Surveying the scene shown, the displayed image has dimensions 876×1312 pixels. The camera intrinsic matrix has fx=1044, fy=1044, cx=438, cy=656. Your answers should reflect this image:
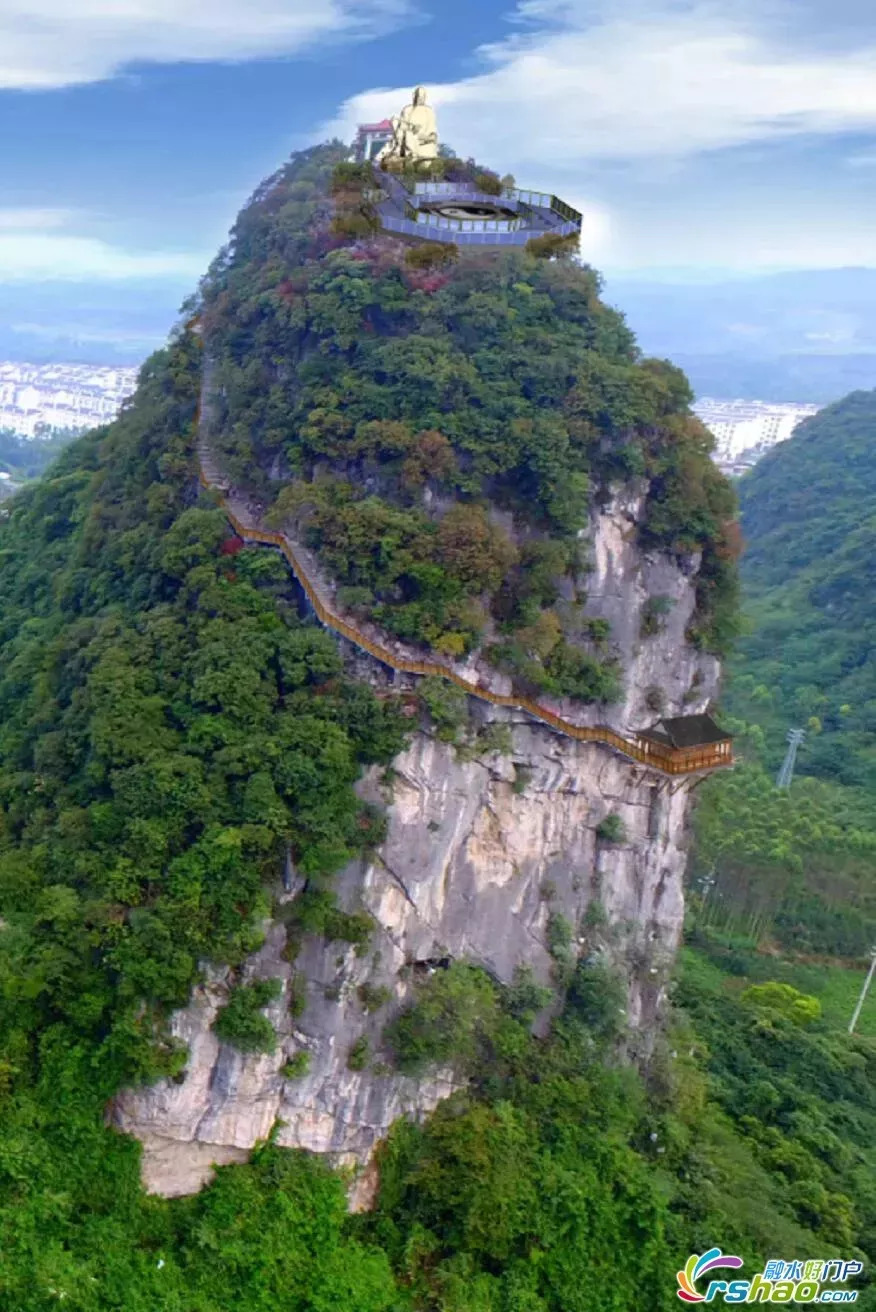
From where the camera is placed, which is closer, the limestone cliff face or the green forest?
the green forest

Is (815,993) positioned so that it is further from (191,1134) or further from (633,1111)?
(191,1134)

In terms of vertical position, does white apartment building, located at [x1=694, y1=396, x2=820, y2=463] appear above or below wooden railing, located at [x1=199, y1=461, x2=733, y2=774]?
above

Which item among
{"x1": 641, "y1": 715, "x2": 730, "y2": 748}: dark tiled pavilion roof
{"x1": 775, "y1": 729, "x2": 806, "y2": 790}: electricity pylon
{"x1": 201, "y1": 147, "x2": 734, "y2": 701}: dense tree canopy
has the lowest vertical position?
{"x1": 775, "y1": 729, "x2": 806, "y2": 790}: electricity pylon

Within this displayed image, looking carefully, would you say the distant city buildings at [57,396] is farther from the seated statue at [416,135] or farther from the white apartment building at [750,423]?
the seated statue at [416,135]

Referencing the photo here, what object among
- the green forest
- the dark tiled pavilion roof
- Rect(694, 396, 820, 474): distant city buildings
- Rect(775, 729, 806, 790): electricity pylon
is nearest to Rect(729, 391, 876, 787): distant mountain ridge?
Rect(775, 729, 806, 790): electricity pylon

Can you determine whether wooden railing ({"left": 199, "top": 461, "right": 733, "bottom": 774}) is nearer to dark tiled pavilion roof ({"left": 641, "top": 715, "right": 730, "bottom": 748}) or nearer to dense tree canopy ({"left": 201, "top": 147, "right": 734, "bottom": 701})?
dark tiled pavilion roof ({"left": 641, "top": 715, "right": 730, "bottom": 748})

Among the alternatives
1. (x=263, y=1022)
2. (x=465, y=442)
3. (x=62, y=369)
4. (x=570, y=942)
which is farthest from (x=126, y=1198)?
(x=62, y=369)

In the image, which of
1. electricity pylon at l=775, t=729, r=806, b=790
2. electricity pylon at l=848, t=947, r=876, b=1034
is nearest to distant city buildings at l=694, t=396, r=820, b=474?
electricity pylon at l=775, t=729, r=806, b=790

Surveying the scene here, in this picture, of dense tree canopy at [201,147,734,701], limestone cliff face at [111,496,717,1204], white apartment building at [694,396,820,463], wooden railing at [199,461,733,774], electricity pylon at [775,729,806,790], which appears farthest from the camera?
white apartment building at [694,396,820,463]

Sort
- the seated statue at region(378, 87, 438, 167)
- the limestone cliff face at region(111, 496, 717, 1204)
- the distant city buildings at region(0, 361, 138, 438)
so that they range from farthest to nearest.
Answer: the distant city buildings at region(0, 361, 138, 438) < the seated statue at region(378, 87, 438, 167) < the limestone cliff face at region(111, 496, 717, 1204)
